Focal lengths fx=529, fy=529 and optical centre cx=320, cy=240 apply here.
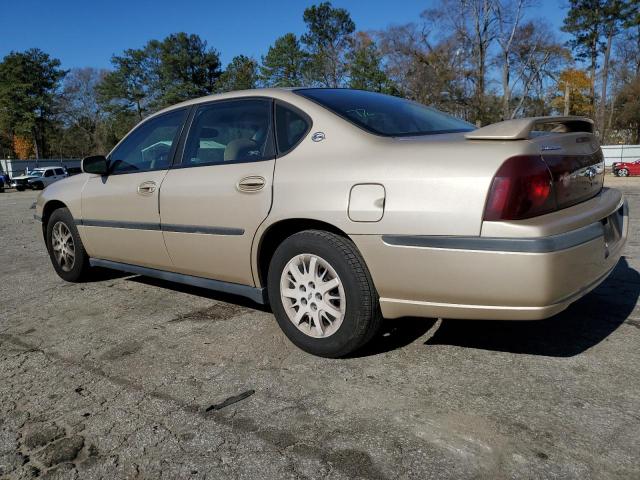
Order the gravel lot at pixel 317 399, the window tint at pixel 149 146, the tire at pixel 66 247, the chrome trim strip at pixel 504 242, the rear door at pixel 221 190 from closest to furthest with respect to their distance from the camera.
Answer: the gravel lot at pixel 317 399, the chrome trim strip at pixel 504 242, the rear door at pixel 221 190, the window tint at pixel 149 146, the tire at pixel 66 247

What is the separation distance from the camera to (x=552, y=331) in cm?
312

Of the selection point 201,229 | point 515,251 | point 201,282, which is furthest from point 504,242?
point 201,282

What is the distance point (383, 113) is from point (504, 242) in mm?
1274

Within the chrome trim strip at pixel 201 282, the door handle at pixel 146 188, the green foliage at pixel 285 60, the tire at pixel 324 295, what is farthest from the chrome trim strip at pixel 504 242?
the green foliage at pixel 285 60

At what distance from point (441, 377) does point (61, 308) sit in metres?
3.01

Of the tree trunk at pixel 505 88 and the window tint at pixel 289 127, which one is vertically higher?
the tree trunk at pixel 505 88

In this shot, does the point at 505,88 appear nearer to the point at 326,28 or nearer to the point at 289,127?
the point at 326,28

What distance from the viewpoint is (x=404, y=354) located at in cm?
290

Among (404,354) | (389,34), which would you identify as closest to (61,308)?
(404,354)

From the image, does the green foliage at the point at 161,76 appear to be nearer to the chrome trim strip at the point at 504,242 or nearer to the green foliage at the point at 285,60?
the green foliage at the point at 285,60

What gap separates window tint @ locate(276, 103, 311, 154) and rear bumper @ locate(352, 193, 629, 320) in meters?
0.76

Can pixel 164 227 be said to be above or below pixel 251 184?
below

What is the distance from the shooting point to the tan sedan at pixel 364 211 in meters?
2.28

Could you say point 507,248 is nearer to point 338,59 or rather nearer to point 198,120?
point 198,120
